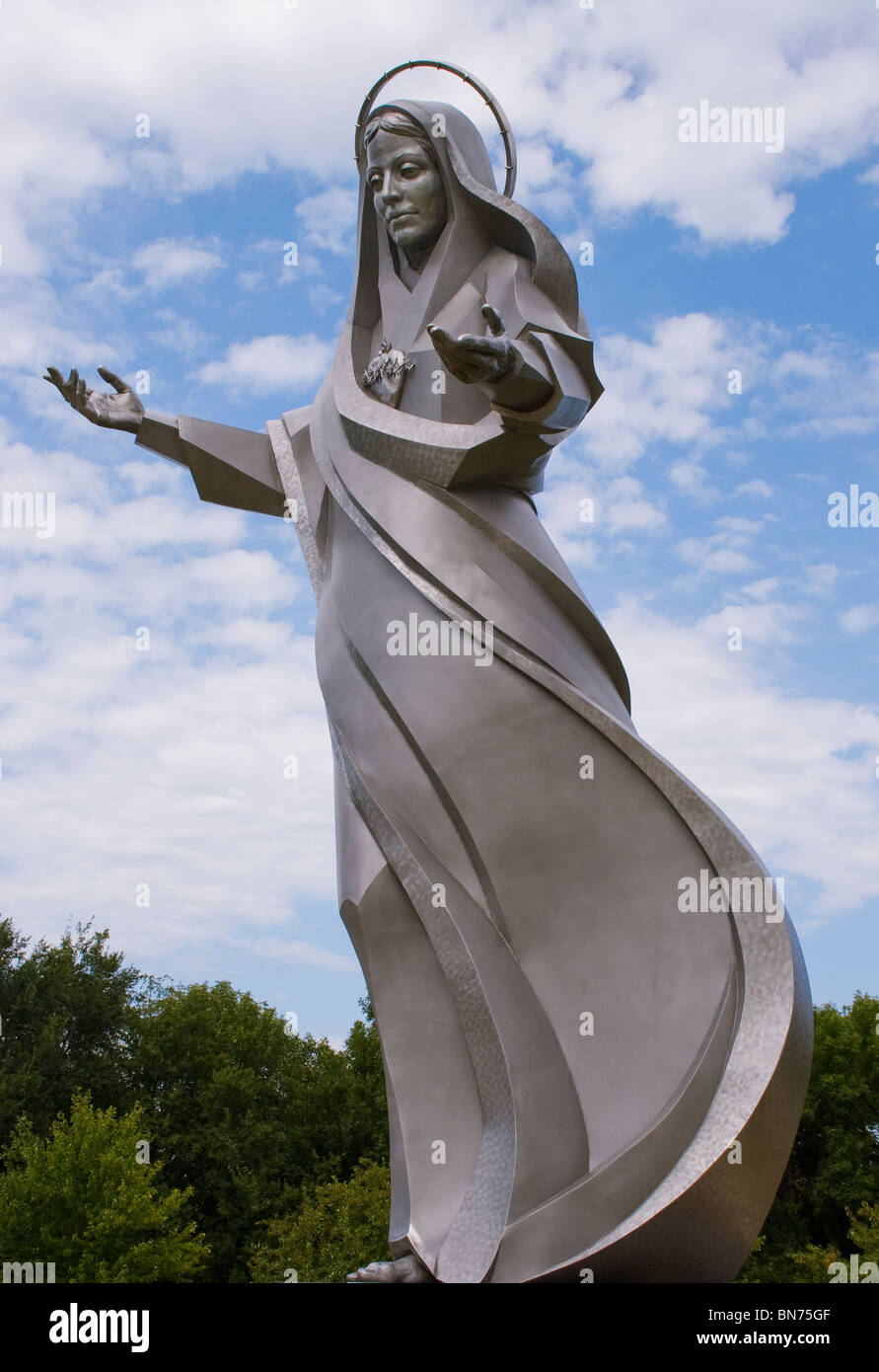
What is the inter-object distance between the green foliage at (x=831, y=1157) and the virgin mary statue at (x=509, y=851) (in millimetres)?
18021

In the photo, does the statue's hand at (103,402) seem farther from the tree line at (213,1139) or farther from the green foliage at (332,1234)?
the green foliage at (332,1234)

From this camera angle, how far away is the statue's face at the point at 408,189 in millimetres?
7726

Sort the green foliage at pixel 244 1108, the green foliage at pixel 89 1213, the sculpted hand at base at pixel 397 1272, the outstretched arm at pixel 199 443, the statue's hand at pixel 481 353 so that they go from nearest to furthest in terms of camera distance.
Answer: the sculpted hand at base at pixel 397 1272 → the statue's hand at pixel 481 353 → the outstretched arm at pixel 199 443 → the green foliage at pixel 89 1213 → the green foliage at pixel 244 1108

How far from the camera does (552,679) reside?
6508 mm

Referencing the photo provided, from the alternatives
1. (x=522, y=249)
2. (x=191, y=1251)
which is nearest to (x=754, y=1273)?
(x=191, y=1251)

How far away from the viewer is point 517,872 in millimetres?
6305

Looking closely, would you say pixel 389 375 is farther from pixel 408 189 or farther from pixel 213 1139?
pixel 213 1139

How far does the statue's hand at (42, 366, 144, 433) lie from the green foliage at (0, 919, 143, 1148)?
18.1 m

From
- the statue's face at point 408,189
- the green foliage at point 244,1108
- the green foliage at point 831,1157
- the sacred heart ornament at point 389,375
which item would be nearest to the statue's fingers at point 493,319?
the sacred heart ornament at point 389,375

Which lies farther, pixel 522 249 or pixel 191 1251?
pixel 191 1251

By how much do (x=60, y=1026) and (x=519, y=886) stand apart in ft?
66.4

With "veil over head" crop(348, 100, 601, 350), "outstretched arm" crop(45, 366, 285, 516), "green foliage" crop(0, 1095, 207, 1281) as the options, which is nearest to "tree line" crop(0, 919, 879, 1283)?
"green foliage" crop(0, 1095, 207, 1281)
